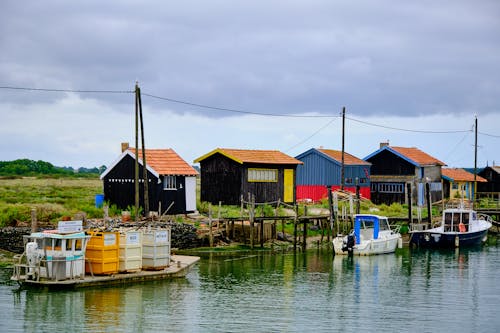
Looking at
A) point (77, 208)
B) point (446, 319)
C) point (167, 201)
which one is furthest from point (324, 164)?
point (446, 319)

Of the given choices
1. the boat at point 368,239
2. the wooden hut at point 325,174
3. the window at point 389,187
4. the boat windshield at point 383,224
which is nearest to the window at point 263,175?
the boat at point 368,239

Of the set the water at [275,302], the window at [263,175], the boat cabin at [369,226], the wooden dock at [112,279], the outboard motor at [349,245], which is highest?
the window at [263,175]

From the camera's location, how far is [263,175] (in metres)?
58.5

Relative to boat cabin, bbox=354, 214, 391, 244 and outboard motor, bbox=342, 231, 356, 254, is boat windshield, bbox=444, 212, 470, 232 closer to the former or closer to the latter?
boat cabin, bbox=354, 214, 391, 244

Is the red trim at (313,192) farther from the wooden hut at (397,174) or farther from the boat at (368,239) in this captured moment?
the boat at (368,239)

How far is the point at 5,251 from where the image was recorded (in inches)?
1689

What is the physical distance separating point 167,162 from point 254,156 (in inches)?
331

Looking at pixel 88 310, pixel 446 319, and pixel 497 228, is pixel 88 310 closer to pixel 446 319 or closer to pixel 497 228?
pixel 446 319

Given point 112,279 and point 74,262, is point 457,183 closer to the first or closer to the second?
point 112,279

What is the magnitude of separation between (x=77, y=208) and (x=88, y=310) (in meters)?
25.0

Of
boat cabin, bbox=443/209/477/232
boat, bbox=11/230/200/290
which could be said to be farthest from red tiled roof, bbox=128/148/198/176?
boat, bbox=11/230/200/290

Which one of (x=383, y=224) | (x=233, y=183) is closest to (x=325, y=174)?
(x=233, y=183)

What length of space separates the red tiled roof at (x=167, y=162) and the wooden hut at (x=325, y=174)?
754 inches

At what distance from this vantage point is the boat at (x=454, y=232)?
53.5 meters
